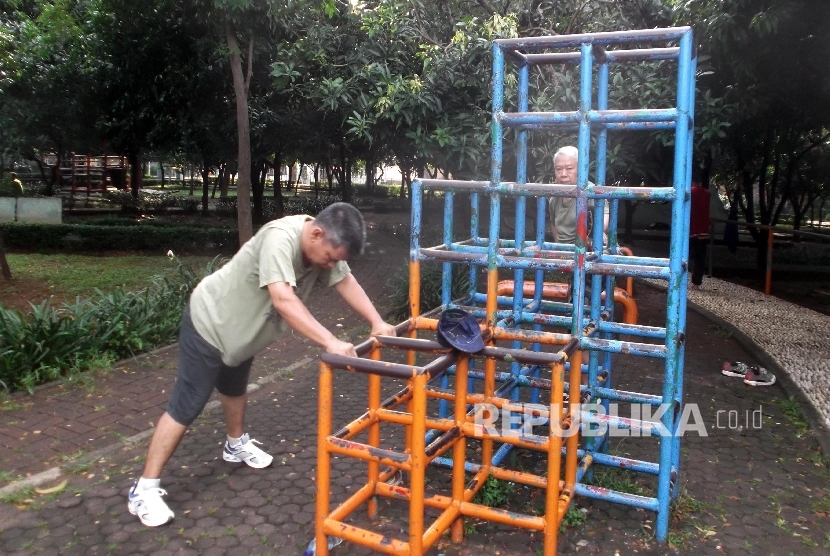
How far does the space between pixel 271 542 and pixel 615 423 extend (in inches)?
65.8

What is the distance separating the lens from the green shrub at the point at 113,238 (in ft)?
45.8

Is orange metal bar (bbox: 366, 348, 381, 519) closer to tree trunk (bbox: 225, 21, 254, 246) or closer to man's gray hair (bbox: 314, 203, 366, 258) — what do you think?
man's gray hair (bbox: 314, 203, 366, 258)

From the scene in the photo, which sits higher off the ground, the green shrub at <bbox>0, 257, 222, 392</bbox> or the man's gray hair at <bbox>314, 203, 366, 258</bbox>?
the man's gray hair at <bbox>314, 203, 366, 258</bbox>

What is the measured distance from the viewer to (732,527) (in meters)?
3.46

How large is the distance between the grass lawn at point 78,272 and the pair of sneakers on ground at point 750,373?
20.3ft

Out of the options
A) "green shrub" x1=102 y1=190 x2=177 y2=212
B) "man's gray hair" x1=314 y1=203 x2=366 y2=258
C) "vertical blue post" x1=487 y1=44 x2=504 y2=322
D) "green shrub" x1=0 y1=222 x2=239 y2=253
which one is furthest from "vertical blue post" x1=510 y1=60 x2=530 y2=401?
"green shrub" x1=102 y1=190 x2=177 y2=212

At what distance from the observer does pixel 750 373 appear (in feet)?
20.0

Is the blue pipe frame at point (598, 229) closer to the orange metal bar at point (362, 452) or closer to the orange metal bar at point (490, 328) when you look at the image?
the orange metal bar at point (490, 328)

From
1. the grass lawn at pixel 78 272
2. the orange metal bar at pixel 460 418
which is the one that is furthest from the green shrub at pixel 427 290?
the orange metal bar at pixel 460 418

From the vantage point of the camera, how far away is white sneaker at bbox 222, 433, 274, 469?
13.1ft

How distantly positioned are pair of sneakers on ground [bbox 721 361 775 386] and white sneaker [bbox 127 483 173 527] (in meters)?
4.80

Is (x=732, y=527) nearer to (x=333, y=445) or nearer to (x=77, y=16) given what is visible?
(x=333, y=445)

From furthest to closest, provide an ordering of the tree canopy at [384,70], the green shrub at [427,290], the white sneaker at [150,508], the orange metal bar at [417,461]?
the green shrub at [427,290] → the tree canopy at [384,70] → the white sneaker at [150,508] → the orange metal bar at [417,461]

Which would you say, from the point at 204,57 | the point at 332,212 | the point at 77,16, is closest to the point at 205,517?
the point at 332,212
